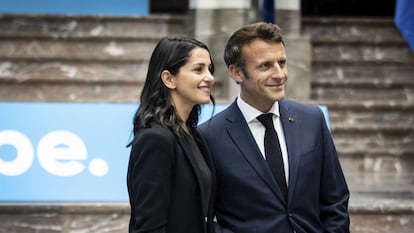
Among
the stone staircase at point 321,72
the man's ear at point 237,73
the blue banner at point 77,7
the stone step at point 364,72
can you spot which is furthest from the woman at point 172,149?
the blue banner at point 77,7

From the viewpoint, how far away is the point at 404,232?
4.52 metres

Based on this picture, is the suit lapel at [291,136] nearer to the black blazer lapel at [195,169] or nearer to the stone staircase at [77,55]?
the black blazer lapel at [195,169]

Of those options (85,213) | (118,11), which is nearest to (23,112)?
(85,213)

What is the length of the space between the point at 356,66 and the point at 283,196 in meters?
4.88

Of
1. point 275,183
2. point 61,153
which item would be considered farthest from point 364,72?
point 275,183

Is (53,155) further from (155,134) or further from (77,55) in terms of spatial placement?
(77,55)

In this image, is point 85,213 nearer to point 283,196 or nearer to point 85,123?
point 85,123

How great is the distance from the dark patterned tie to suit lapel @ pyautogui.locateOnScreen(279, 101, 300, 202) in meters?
0.03

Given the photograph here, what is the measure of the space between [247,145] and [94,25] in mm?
4933

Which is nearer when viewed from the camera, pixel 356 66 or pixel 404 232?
pixel 404 232

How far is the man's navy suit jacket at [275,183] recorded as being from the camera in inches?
95.8

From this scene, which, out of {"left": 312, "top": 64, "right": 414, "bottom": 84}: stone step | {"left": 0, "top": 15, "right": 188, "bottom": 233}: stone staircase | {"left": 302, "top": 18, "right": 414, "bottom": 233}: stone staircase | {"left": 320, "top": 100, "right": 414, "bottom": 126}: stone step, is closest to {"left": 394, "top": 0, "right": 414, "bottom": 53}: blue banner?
{"left": 302, "top": 18, "right": 414, "bottom": 233}: stone staircase

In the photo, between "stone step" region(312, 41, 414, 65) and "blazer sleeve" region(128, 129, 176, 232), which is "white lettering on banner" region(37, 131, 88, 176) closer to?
"blazer sleeve" region(128, 129, 176, 232)

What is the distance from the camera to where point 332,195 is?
2539 mm
